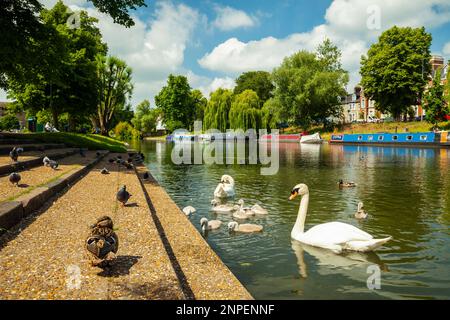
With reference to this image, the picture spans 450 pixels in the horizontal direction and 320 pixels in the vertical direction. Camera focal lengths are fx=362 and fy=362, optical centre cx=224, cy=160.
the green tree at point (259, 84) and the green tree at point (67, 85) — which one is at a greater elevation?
the green tree at point (259, 84)

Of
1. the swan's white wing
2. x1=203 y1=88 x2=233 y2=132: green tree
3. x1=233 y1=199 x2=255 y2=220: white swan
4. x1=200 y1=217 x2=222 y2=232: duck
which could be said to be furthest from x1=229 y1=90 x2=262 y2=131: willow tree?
the swan's white wing

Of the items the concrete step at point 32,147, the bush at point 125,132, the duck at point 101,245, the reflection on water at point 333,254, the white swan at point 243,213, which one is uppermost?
the bush at point 125,132

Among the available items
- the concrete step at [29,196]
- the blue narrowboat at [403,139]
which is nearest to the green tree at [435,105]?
the blue narrowboat at [403,139]

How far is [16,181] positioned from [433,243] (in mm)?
10981

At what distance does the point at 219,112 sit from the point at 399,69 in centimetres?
4002

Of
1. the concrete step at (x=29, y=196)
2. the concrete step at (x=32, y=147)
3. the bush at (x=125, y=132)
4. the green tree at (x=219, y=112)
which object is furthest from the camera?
the bush at (x=125, y=132)

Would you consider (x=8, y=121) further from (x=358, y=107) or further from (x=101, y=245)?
(x=101, y=245)

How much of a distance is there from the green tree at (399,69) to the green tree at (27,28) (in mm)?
54491

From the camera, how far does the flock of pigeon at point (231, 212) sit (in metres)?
9.84

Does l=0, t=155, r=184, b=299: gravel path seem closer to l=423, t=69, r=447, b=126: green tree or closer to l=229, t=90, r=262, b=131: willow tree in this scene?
l=423, t=69, r=447, b=126: green tree

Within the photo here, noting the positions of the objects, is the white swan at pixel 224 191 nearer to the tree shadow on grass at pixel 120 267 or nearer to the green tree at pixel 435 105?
the tree shadow on grass at pixel 120 267

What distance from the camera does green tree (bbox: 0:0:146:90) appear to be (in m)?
17.9

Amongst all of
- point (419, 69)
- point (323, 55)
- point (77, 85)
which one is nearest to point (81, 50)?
point (77, 85)

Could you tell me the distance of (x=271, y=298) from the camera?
5953mm
